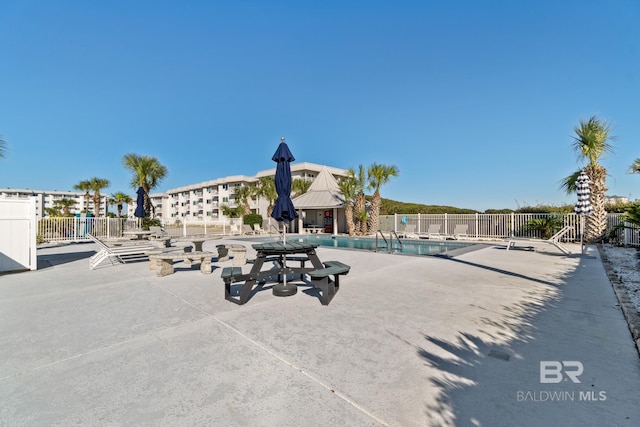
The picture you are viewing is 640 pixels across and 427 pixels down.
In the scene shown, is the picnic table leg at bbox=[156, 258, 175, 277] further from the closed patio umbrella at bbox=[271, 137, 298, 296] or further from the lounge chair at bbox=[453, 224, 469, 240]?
the lounge chair at bbox=[453, 224, 469, 240]

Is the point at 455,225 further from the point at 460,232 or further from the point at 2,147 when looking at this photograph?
the point at 2,147

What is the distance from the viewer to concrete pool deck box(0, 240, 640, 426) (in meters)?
2.03

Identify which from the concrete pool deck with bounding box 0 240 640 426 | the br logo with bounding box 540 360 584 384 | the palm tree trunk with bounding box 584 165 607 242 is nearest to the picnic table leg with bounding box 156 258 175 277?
the concrete pool deck with bounding box 0 240 640 426

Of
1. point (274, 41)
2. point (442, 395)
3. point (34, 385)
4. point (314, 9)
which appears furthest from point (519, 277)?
point (274, 41)

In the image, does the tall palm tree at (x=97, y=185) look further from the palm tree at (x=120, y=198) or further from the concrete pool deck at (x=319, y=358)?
the concrete pool deck at (x=319, y=358)

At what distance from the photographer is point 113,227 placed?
19.2m

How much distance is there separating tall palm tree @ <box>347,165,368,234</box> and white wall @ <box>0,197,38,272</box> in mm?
17567

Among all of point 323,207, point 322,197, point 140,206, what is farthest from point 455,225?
point 140,206

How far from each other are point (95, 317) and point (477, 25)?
1716cm

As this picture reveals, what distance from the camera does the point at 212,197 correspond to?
182 feet

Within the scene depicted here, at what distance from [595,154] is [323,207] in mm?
16835

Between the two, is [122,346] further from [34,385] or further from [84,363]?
[34,385]

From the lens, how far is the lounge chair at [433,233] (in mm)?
19297

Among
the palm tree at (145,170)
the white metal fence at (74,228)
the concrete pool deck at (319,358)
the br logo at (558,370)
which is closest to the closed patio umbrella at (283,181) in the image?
the concrete pool deck at (319,358)
